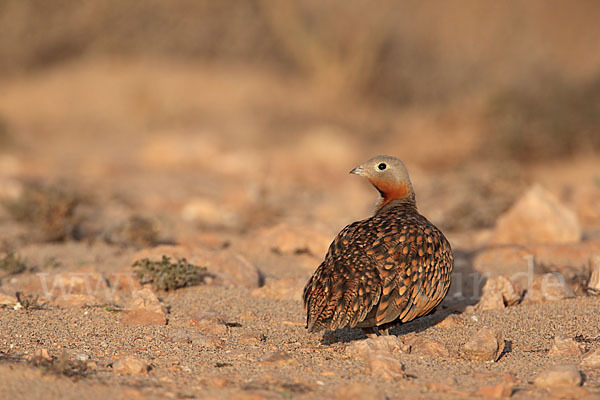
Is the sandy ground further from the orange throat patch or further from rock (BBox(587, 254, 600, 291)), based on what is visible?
the orange throat patch

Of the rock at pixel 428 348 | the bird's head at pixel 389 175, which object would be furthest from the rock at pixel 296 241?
the rock at pixel 428 348

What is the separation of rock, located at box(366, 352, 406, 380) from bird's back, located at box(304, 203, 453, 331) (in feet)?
0.99

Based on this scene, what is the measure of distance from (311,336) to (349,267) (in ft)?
1.92

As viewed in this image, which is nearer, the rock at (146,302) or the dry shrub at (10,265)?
the rock at (146,302)

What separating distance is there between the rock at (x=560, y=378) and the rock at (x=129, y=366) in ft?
6.25

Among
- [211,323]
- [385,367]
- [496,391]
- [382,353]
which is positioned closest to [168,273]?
[211,323]

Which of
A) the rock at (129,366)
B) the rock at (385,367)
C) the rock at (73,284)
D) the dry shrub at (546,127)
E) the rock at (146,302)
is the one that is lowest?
the rock at (129,366)

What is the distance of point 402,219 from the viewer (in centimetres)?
499

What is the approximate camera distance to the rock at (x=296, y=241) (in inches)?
276

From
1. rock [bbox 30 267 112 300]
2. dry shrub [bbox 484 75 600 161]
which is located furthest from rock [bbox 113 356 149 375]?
dry shrub [bbox 484 75 600 161]

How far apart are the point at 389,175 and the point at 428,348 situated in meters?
1.47

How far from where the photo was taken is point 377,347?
423 centimetres

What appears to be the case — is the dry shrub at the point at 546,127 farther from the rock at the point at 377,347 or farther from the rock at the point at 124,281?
the rock at the point at 377,347

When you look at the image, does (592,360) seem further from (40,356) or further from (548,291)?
(40,356)
